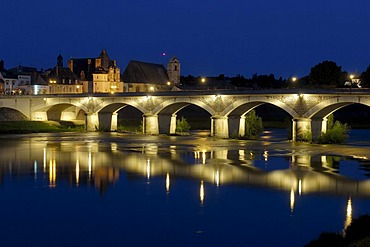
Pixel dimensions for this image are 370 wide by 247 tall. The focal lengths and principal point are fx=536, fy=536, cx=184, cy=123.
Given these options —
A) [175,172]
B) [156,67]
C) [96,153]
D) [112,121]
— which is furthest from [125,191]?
[156,67]

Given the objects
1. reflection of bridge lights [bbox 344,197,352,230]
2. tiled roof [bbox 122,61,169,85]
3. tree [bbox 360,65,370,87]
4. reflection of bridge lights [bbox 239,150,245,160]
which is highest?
tiled roof [bbox 122,61,169,85]

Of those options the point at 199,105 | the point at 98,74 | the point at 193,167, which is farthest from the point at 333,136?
the point at 98,74

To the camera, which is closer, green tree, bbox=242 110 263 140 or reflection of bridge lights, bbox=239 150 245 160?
reflection of bridge lights, bbox=239 150 245 160

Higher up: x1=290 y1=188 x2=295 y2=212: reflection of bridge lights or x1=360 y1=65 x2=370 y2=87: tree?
x1=360 y1=65 x2=370 y2=87: tree

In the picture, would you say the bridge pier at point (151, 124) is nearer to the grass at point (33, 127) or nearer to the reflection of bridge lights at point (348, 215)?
the grass at point (33, 127)

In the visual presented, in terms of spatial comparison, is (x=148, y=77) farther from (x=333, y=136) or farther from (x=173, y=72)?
(x=333, y=136)

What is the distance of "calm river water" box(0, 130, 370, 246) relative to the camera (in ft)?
64.1

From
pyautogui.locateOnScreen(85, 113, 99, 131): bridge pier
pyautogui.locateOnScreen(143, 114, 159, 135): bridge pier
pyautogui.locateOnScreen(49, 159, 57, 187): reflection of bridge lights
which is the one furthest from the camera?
pyautogui.locateOnScreen(85, 113, 99, 131): bridge pier

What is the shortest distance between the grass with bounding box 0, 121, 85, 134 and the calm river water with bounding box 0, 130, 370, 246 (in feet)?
79.6

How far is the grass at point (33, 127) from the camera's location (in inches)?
2683

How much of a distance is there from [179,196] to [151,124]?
40858 mm

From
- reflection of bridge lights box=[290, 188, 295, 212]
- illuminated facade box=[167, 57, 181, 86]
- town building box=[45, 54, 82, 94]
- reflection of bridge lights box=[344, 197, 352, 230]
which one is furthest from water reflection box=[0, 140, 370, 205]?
illuminated facade box=[167, 57, 181, 86]

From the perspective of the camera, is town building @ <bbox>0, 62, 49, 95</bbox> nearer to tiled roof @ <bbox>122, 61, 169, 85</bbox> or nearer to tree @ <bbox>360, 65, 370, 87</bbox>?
tiled roof @ <bbox>122, 61, 169, 85</bbox>

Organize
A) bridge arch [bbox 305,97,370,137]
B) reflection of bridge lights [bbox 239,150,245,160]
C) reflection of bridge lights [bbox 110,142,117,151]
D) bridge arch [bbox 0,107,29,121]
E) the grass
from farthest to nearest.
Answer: bridge arch [bbox 0,107,29,121] → the grass → bridge arch [bbox 305,97,370,137] → reflection of bridge lights [bbox 110,142,117,151] → reflection of bridge lights [bbox 239,150,245,160]
